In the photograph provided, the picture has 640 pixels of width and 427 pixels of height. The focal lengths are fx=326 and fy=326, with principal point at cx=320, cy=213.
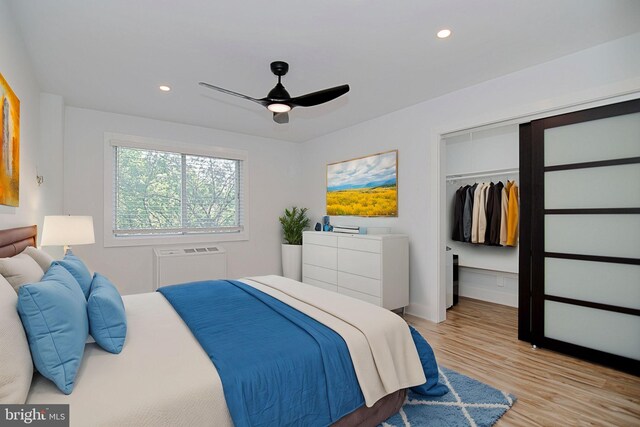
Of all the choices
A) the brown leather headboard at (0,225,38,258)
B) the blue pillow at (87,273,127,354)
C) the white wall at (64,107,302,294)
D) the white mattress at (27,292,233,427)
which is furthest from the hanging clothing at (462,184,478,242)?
the brown leather headboard at (0,225,38,258)

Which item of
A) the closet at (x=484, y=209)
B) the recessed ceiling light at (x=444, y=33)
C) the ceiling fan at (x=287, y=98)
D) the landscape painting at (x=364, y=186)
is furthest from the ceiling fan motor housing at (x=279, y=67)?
the closet at (x=484, y=209)

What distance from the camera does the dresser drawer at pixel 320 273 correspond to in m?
4.41

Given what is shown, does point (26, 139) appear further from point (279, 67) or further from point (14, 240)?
point (279, 67)

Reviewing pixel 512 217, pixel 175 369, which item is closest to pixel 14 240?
pixel 175 369

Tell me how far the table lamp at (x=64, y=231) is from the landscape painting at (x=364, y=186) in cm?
315

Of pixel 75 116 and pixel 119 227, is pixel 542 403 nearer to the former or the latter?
pixel 119 227

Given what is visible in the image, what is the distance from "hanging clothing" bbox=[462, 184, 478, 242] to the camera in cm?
451

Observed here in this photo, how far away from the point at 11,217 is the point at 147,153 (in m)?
2.48

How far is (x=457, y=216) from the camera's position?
466 centimetres

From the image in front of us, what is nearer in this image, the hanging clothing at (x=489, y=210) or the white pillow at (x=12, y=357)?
the white pillow at (x=12, y=357)

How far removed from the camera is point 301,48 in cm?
259

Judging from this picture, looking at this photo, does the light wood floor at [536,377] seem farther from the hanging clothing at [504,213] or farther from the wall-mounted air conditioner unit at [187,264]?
the wall-mounted air conditioner unit at [187,264]

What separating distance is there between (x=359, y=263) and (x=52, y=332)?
10.4 ft

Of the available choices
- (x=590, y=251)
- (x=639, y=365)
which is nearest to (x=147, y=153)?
(x=590, y=251)
